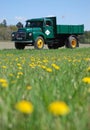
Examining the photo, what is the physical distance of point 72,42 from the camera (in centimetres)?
2778

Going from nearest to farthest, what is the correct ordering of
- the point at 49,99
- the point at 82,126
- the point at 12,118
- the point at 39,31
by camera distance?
the point at 82,126, the point at 12,118, the point at 49,99, the point at 39,31

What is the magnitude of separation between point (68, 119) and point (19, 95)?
719mm

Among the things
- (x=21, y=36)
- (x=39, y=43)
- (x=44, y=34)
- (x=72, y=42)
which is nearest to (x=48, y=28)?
(x=44, y=34)

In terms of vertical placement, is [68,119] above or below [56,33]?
above

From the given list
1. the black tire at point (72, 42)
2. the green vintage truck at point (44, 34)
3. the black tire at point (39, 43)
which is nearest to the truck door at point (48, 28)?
the green vintage truck at point (44, 34)

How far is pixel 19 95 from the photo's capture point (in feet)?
7.58

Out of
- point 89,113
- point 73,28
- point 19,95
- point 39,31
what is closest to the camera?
point 89,113

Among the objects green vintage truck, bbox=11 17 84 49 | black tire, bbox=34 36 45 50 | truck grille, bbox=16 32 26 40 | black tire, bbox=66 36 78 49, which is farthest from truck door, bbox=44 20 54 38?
black tire, bbox=66 36 78 49

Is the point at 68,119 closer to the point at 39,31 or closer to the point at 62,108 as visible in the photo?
the point at 62,108

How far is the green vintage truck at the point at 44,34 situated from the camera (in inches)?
947

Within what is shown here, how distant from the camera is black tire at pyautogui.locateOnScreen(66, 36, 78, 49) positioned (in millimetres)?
27275

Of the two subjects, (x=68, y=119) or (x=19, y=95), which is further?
(x=19, y=95)

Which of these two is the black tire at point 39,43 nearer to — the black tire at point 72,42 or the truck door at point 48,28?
the truck door at point 48,28

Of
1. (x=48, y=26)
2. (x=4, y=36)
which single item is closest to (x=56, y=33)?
(x=48, y=26)
